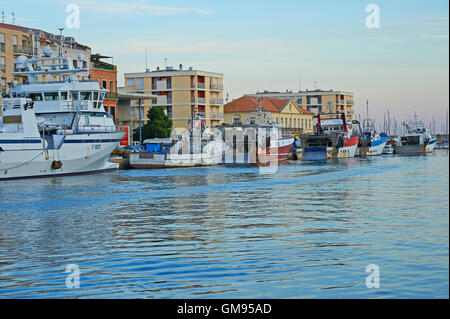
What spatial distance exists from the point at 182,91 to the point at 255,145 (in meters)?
39.9

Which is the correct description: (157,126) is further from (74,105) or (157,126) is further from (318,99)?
(318,99)

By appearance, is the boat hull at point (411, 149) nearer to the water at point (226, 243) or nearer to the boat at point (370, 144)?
the boat at point (370, 144)

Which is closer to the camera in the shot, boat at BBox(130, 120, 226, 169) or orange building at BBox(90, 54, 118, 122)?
boat at BBox(130, 120, 226, 169)

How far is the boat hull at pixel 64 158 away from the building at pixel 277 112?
61.1 m

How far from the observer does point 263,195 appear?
33000mm

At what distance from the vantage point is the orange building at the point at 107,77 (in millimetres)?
81375

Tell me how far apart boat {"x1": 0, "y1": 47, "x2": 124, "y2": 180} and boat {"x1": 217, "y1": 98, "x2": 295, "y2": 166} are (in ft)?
52.5

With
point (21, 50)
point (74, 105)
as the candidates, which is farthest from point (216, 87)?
point (74, 105)

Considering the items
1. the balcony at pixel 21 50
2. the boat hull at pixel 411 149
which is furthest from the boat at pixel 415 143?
the balcony at pixel 21 50

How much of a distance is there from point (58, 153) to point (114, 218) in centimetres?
2454

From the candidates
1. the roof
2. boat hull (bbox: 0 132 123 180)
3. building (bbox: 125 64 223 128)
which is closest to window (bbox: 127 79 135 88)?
building (bbox: 125 64 223 128)

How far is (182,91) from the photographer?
106062mm

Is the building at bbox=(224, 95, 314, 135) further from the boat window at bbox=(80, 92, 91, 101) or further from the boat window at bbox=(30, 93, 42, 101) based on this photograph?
the boat window at bbox=(30, 93, 42, 101)

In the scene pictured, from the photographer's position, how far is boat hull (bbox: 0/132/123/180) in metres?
44.6
